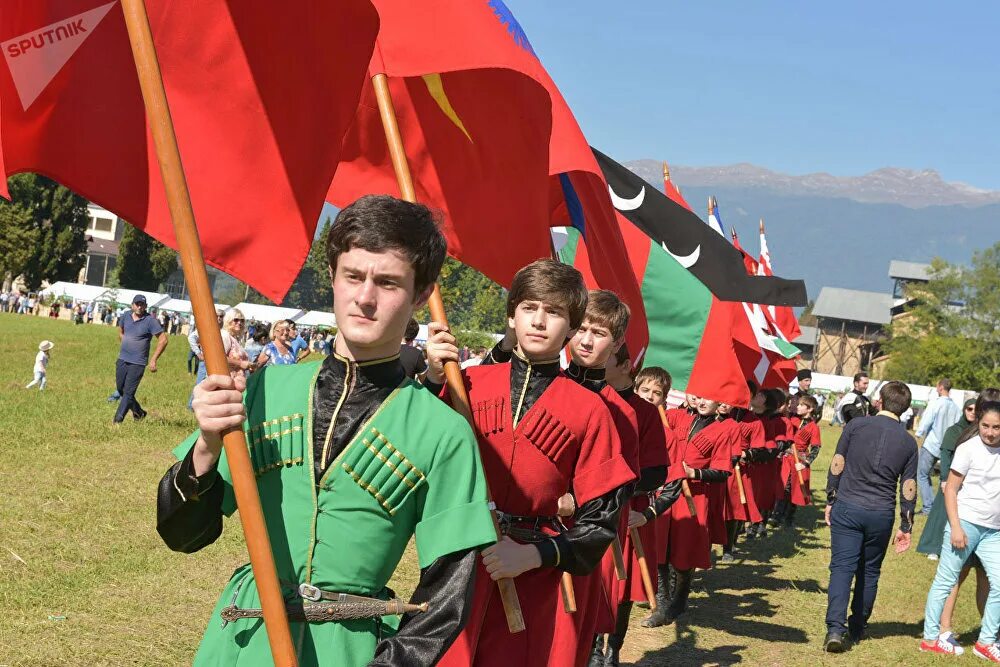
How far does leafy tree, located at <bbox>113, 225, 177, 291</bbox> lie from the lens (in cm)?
8569

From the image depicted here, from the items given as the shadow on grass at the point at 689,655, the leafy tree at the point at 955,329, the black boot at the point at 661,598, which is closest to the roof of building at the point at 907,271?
the leafy tree at the point at 955,329

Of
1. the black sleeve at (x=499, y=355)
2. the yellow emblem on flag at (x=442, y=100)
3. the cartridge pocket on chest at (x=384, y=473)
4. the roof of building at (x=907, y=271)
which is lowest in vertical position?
the cartridge pocket on chest at (x=384, y=473)

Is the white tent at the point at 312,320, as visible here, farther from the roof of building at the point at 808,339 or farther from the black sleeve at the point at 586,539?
the roof of building at the point at 808,339

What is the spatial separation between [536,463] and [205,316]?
229 cm

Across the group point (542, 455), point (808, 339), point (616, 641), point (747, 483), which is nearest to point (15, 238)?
point (747, 483)

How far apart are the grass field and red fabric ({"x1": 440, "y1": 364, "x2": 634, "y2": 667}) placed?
129 inches

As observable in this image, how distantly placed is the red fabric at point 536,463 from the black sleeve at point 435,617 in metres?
1.87

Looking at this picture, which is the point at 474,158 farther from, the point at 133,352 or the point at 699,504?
the point at 133,352

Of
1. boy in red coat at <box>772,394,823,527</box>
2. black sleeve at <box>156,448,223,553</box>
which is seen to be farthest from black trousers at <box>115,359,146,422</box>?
black sleeve at <box>156,448,223,553</box>

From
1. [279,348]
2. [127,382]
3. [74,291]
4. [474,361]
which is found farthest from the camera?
[74,291]

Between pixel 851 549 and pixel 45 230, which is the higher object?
pixel 45 230

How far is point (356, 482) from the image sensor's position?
3062mm

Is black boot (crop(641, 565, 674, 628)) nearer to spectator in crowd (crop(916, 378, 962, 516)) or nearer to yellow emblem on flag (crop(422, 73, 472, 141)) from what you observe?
yellow emblem on flag (crop(422, 73, 472, 141))

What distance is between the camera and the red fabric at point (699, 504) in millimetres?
11406
